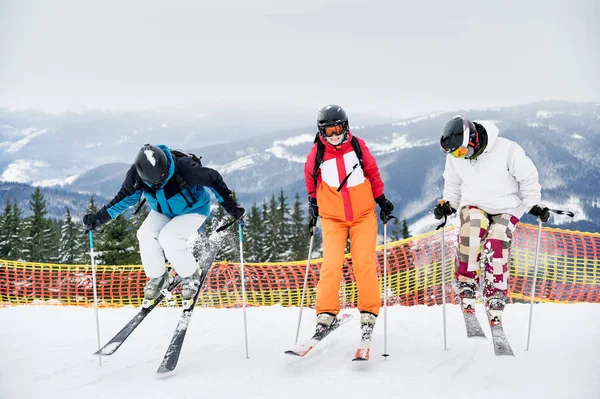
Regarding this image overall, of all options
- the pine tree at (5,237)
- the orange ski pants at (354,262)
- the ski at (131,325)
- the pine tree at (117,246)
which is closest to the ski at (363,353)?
the orange ski pants at (354,262)

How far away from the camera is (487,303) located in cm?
437

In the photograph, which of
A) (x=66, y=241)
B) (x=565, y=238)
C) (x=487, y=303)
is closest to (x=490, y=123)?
(x=487, y=303)

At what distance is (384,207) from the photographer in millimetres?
4527

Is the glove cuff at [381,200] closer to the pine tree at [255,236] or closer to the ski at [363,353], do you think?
the ski at [363,353]

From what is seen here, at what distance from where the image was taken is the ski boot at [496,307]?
4234 millimetres

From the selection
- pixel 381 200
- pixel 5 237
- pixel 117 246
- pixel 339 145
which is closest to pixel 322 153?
pixel 339 145

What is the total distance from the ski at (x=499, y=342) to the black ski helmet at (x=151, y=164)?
326cm

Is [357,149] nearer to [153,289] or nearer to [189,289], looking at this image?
[189,289]

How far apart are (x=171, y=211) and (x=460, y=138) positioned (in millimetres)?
2904

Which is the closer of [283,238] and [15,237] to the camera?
[15,237]

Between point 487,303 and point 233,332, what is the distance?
2.68 meters

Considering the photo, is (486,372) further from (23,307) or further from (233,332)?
(23,307)

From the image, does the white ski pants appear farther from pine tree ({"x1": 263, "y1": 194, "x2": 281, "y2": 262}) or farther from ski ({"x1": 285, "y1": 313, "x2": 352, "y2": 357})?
pine tree ({"x1": 263, "y1": 194, "x2": 281, "y2": 262})

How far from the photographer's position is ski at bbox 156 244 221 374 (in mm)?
4047
